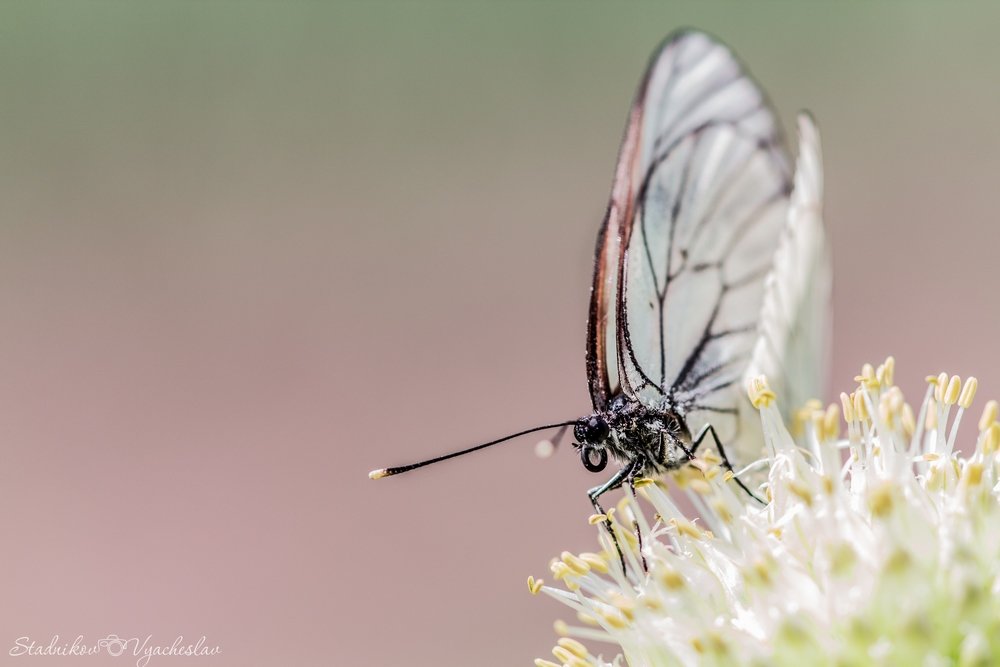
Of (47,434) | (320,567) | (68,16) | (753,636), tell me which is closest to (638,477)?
(753,636)

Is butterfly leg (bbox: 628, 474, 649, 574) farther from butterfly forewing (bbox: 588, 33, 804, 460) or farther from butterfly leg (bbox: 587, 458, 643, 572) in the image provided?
butterfly forewing (bbox: 588, 33, 804, 460)

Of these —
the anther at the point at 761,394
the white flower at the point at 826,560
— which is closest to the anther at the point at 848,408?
the white flower at the point at 826,560

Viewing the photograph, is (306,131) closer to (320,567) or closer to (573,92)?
(573,92)

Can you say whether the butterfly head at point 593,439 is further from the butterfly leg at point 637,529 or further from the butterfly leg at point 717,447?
the butterfly leg at point 717,447

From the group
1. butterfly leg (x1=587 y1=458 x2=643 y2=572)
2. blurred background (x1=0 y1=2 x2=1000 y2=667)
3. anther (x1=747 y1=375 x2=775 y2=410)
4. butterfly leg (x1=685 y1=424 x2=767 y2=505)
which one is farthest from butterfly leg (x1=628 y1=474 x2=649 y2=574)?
blurred background (x1=0 y1=2 x2=1000 y2=667)

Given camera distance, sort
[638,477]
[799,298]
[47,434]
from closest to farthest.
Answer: [638,477]
[799,298]
[47,434]

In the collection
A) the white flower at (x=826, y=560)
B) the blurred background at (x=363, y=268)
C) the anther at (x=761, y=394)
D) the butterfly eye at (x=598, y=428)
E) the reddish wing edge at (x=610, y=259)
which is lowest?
the white flower at (x=826, y=560)
